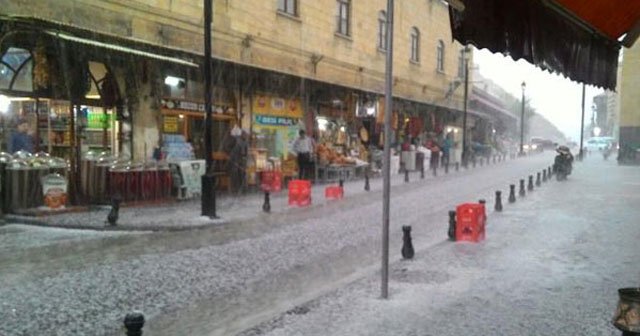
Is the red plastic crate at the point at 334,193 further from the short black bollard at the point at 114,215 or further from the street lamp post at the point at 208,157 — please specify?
the short black bollard at the point at 114,215

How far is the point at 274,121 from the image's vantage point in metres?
21.4

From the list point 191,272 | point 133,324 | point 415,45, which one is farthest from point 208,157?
point 415,45

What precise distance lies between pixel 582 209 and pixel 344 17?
15231mm

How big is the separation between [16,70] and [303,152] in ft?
34.3

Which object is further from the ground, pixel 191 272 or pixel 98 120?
pixel 98 120

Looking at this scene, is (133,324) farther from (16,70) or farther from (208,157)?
(16,70)

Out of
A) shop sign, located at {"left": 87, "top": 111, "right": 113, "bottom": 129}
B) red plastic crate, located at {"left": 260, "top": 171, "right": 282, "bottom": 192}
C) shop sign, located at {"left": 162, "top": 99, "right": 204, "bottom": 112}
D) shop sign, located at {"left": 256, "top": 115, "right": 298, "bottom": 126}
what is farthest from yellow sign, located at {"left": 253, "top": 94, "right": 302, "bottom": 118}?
shop sign, located at {"left": 87, "top": 111, "right": 113, "bottom": 129}

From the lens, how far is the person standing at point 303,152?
21328 mm

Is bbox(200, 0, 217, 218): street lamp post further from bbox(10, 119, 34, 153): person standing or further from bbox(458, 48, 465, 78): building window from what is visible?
bbox(458, 48, 465, 78): building window

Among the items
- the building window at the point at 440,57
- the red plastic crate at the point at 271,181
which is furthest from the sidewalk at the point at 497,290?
the building window at the point at 440,57

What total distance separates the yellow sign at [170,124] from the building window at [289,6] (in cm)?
710

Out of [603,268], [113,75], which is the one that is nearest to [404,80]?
[113,75]

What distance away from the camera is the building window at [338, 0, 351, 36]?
26253 mm

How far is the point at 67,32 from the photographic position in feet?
41.3
